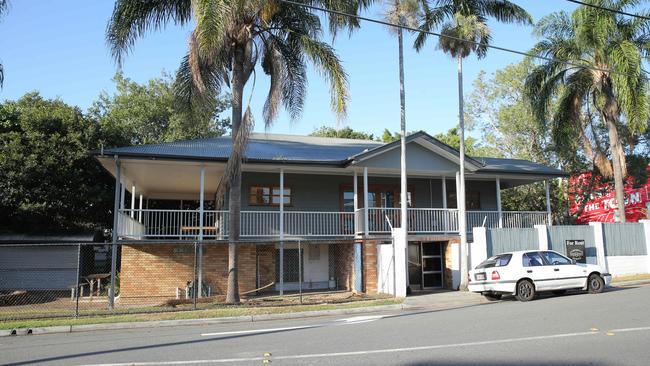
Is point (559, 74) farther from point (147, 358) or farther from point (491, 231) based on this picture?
point (147, 358)

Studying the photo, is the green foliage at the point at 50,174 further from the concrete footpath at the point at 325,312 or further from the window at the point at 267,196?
the concrete footpath at the point at 325,312

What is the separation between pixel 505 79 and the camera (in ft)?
118

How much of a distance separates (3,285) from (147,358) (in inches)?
760

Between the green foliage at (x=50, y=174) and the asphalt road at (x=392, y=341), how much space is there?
1798 cm

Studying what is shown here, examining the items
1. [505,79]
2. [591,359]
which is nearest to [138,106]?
[505,79]

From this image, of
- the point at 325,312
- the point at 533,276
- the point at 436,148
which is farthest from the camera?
the point at 436,148

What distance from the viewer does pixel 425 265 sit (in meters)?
20.6

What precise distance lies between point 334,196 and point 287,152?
292 cm

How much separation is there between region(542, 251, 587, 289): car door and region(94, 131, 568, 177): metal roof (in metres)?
6.24

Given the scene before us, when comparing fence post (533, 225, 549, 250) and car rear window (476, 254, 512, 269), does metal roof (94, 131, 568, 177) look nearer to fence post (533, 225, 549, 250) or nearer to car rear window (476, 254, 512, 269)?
fence post (533, 225, 549, 250)

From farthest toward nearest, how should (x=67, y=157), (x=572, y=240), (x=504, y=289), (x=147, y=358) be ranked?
1. (x=67, y=157)
2. (x=572, y=240)
3. (x=504, y=289)
4. (x=147, y=358)

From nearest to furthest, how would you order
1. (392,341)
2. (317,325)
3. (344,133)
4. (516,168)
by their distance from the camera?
(392,341), (317,325), (516,168), (344,133)

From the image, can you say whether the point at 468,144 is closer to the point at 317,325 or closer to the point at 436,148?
the point at 436,148

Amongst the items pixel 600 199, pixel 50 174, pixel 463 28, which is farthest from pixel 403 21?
pixel 600 199
